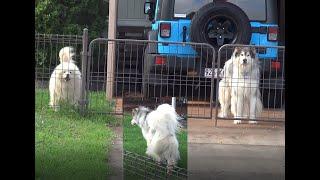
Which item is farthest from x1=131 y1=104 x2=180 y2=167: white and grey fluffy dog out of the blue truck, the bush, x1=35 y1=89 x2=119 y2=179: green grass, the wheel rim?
the bush

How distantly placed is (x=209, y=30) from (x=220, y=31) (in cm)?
19

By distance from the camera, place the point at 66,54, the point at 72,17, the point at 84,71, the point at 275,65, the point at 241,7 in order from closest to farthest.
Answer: the point at 84,71 < the point at 66,54 < the point at 275,65 < the point at 241,7 < the point at 72,17

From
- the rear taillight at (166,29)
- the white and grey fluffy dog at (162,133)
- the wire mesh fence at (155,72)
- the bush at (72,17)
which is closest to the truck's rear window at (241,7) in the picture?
the rear taillight at (166,29)

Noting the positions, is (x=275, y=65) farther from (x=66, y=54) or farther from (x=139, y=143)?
(x=139, y=143)

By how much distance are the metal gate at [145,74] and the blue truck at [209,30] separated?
0.02 m

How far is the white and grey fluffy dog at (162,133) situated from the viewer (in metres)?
6.11

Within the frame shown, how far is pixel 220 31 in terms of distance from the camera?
33.6 feet

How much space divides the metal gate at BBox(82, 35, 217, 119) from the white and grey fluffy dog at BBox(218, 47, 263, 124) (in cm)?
22

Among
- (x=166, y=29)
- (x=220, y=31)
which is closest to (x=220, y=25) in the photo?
(x=220, y=31)

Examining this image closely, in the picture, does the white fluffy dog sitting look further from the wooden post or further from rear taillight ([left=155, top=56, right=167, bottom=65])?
rear taillight ([left=155, top=56, right=167, bottom=65])

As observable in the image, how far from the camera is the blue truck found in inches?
394
